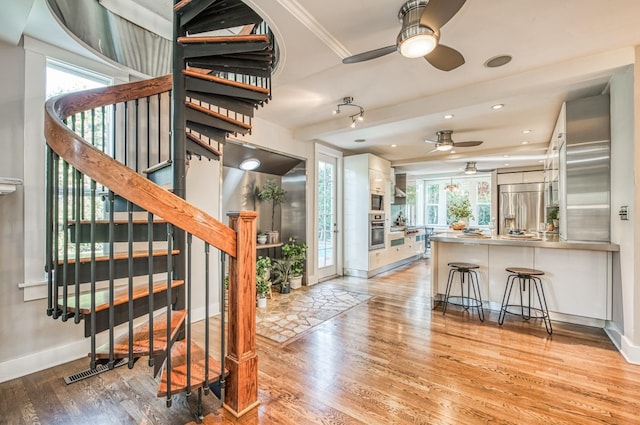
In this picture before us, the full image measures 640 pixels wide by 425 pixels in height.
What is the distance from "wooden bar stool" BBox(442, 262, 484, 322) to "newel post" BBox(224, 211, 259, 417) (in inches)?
108

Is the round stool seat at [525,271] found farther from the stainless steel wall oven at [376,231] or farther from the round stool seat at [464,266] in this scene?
the stainless steel wall oven at [376,231]

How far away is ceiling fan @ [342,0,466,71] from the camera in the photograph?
5.62 feet

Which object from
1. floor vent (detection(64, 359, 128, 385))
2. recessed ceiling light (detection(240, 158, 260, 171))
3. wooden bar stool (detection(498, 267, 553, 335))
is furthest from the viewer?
recessed ceiling light (detection(240, 158, 260, 171))

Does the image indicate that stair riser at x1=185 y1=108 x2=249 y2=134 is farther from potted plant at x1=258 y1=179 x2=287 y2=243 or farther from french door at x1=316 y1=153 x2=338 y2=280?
french door at x1=316 y1=153 x2=338 y2=280

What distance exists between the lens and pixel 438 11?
172cm

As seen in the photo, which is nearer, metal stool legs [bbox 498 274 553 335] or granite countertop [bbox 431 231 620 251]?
granite countertop [bbox 431 231 620 251]

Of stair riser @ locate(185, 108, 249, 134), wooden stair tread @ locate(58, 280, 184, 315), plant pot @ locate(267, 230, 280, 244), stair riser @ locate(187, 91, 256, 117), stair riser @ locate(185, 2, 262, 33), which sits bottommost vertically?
wooden stair tread @ locate(58, 280, 184, 315)

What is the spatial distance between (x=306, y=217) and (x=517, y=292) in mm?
3154

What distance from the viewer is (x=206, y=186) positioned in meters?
3.62

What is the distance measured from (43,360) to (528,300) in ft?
16.2

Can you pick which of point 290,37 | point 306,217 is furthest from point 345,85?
point 306,217

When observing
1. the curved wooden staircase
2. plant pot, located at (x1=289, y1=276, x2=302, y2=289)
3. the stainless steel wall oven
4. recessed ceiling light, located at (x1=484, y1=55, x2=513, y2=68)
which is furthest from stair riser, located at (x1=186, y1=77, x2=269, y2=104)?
the stainless steel wall oven

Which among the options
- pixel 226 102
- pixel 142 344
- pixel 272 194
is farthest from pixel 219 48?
pixel 272 194

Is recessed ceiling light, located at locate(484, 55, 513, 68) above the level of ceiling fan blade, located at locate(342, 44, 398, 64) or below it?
above
